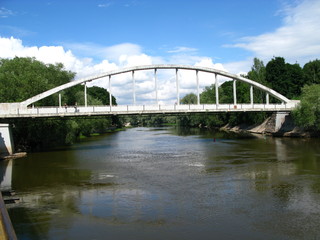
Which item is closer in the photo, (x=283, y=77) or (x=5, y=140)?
(x=5, y=140)

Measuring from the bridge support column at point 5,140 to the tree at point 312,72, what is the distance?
6184 centimetres

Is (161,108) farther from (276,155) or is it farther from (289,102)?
(289,102)

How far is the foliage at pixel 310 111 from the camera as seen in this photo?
45.8 meters

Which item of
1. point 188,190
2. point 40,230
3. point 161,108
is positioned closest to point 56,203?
point 40,230

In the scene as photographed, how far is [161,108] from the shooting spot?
42031 millimetres

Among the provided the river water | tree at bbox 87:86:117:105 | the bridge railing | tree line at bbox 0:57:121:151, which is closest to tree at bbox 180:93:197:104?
tree at bbox 87:86:117:105

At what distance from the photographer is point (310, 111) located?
46125mm

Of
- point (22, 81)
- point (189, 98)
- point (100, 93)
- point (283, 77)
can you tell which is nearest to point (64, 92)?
point (22, 81)

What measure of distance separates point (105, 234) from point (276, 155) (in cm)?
2303

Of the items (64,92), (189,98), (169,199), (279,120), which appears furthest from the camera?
(189,98)

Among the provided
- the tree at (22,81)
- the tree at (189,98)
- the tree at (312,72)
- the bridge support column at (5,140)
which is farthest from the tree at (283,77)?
the bridge support column at (5,140)

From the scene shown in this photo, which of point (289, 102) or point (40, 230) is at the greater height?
point (289, 102)

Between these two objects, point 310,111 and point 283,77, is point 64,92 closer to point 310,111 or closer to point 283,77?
point 310,111

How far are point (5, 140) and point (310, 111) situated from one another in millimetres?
38416
